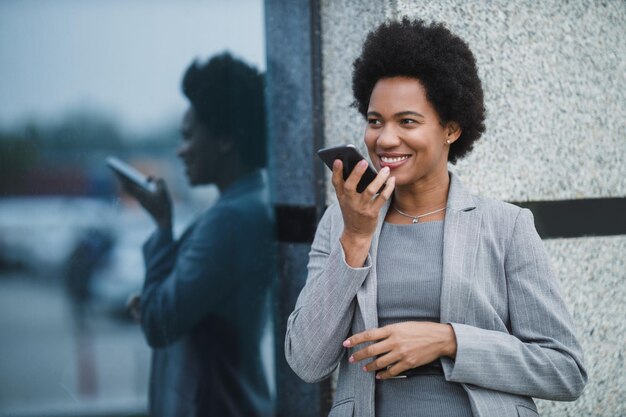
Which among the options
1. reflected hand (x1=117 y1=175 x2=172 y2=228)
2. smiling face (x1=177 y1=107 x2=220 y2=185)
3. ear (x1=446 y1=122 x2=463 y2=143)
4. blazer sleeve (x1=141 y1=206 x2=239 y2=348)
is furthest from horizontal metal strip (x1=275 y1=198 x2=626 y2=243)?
ear (x1=446 y1=122 x2=463 y2=143)

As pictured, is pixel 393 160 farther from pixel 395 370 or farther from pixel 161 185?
pixel 161 185

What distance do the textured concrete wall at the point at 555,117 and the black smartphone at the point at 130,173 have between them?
85 cm

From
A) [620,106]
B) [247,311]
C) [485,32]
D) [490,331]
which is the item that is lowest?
[247,311]

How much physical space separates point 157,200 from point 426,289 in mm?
1516

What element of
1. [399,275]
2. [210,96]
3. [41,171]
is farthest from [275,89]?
[399,275]

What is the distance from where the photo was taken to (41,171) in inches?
113

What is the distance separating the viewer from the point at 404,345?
77.6 inches

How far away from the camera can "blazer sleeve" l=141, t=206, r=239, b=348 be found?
3189 millimetres

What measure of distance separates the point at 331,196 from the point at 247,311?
2.31 feet

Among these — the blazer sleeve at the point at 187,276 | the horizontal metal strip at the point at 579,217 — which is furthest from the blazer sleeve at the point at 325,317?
the horizontal metal strip at the point at 579,217

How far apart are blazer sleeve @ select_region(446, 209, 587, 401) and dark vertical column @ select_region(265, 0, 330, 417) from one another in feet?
4.61

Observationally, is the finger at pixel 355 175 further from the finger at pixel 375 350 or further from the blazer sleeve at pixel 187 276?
the blazer sleeve at pixel 187 276

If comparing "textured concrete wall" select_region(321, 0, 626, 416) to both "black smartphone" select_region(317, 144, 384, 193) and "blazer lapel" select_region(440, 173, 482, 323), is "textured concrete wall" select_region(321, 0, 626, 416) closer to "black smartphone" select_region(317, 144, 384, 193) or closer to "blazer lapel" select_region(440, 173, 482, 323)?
"blazer lapel" select_region(440, 173, 482, 323)

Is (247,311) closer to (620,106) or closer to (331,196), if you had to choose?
(331,196)
